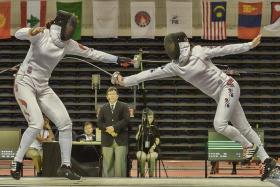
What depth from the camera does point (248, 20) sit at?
39.8 ft

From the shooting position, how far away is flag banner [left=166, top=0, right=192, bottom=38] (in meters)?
12.2

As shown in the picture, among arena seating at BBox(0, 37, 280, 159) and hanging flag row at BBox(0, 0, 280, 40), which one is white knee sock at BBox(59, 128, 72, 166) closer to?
hanging flag row at BBox(0, 0, 280, 40)

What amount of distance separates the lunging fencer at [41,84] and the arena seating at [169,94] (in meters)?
6.81

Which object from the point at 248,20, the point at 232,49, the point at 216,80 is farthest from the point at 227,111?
the point at 248,20

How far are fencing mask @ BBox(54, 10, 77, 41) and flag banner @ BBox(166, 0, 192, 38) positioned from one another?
607 centimetres

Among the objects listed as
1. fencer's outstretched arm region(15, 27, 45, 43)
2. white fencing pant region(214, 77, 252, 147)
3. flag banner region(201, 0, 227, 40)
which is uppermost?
flag banner region(201, 0, 227, 40)

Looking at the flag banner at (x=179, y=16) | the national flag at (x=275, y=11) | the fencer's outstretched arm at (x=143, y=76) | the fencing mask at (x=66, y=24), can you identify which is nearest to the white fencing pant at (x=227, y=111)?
the fencer's outstretched arm at (x=143, y=76)

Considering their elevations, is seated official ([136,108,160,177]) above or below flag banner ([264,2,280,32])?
below

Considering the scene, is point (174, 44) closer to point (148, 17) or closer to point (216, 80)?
point (216, 80)

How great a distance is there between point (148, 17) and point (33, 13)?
240 cm

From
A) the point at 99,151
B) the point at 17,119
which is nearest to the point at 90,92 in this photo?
the point at 17,119

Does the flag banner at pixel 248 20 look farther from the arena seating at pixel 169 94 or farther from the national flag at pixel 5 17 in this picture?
the national flag at pixel 5 17

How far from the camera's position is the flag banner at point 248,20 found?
475 inches

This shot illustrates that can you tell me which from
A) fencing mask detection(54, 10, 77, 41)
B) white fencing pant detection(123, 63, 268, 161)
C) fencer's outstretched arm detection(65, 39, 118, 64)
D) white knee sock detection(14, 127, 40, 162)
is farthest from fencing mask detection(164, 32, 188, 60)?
white knee sock detection(14, 127, 40, 162)
